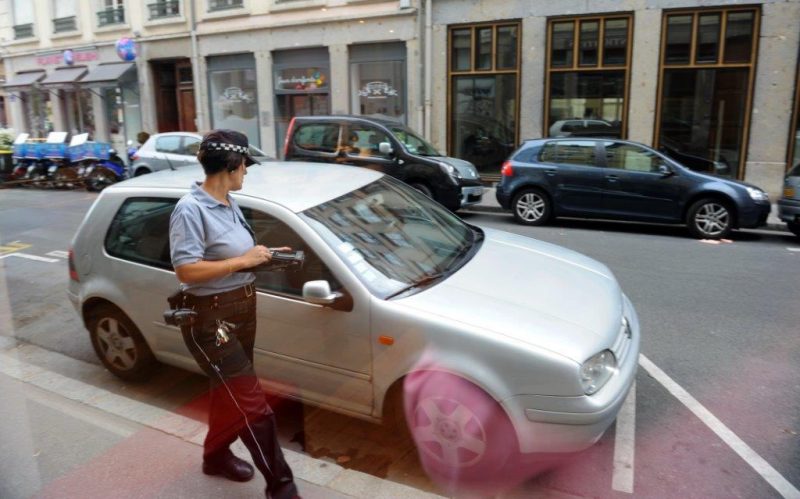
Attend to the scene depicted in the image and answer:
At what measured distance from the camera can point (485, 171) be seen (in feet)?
53.2

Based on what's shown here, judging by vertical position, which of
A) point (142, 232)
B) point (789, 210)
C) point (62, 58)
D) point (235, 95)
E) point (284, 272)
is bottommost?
point (789, 210)

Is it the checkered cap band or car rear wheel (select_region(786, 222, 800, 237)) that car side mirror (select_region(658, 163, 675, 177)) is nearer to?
car rear wheel (select_region(786, 222, 800, 237))

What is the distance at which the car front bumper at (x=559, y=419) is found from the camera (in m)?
3.03

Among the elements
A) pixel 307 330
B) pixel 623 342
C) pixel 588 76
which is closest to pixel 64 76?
pixel 588 76

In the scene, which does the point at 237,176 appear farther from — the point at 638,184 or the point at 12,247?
the point at 12,247

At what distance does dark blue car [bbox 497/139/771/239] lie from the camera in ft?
31.2

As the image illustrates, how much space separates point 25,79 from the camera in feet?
81.4

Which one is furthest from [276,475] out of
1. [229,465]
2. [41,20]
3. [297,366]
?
[41,20]

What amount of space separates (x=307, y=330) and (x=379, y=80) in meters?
14.4

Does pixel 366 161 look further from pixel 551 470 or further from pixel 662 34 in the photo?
pixel 551 470

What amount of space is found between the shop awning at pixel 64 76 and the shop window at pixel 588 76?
17458 millimetres

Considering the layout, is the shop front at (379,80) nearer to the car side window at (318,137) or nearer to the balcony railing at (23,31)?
the car side window at (318,137)

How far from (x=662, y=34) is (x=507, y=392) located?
13004 mm

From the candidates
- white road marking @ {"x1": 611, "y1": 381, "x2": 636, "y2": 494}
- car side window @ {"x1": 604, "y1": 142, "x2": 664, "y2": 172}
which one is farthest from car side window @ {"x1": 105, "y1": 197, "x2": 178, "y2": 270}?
car side window @ {"x1": 604, "y1": 142, "x2": 664, "y2": 172}
